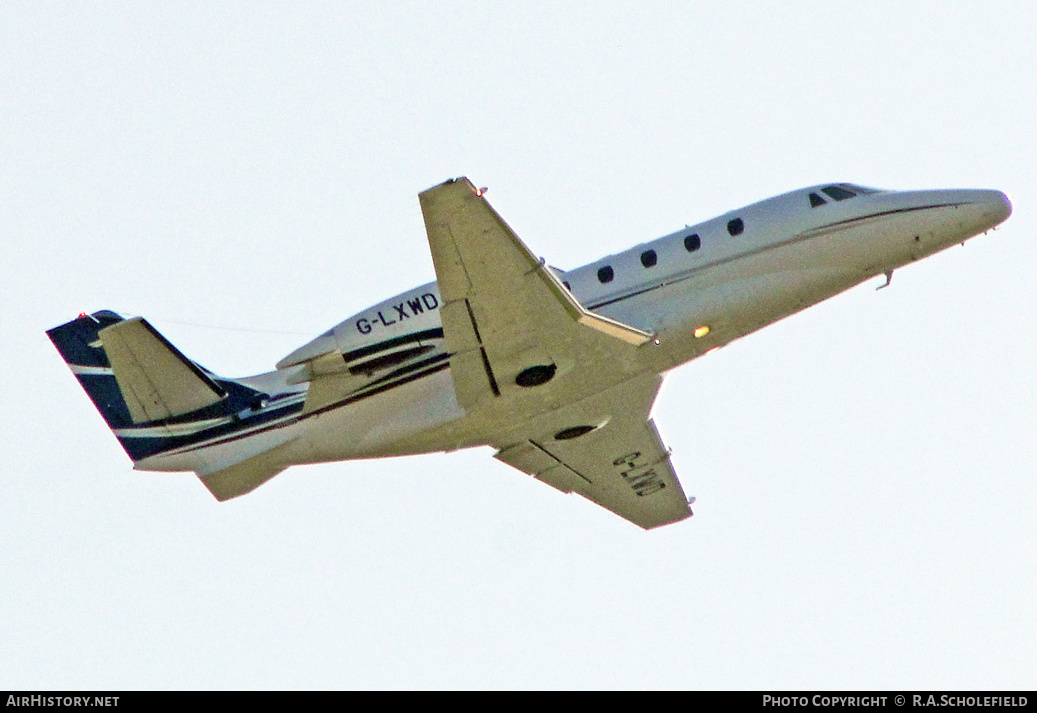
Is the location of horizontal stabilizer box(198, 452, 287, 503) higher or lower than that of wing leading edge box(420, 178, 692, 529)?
lower

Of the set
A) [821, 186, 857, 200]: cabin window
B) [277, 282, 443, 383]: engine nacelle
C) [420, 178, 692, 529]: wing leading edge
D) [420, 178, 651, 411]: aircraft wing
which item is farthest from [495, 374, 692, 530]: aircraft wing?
[821, 186, 857, 200]: cabin window

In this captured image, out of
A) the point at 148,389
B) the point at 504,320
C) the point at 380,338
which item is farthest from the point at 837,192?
the point at 148,389

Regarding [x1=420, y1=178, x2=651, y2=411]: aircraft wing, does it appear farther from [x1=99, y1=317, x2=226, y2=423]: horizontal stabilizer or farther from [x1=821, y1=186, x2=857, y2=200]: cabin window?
[x1=99, y1=317, x2=226, y2=423]: horizontal stabilizer

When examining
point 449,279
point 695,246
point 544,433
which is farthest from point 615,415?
point 449,279

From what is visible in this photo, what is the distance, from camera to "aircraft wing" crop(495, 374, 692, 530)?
82.8ft

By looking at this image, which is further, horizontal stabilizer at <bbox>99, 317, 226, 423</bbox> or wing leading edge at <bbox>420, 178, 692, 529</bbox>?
horizontal stabilizer at <bbox>99, 317, 226, 423</bbox>

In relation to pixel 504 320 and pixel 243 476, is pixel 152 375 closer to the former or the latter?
pixel 243 476

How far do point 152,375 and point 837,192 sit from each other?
12894 millimetres

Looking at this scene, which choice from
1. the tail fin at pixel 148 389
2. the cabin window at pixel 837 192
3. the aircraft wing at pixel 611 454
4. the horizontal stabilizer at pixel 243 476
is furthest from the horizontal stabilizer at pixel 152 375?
the cabin window at pixel 837 192

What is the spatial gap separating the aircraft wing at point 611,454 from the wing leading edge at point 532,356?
36 mm

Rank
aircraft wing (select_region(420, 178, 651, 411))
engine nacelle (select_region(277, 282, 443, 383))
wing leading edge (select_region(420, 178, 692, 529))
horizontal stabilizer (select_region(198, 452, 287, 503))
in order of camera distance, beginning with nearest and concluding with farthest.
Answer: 1. aircraft wing (select_region(420, 178, 651, 411))
2. wing leading edge (select_region(420, 178, 692, 529))
3. engine nacelle (select_region(277, 282, 443, 383))
4. horizontal stabilizer (select_region(198, 452, 287, 503))

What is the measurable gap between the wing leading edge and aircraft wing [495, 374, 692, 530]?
0.04 meters

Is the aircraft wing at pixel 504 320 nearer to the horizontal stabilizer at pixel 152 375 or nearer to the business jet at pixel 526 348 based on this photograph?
the business jet at pixel 526 348
